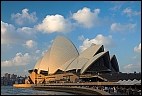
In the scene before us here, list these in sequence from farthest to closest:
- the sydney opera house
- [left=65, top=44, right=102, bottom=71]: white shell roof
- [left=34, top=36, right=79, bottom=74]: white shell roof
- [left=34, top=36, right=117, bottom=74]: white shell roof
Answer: [left=34, top=36, right=79, bottom=74]: white shell roof → [left=34, top=36, right=117, bottom=74]: white shell roof → [left=65, top=44, right=102, bottom=71]: white shell roof → the sydney opera house

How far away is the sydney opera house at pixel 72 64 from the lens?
64.9 meters

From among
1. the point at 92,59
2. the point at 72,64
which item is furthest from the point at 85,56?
the point at 72,64

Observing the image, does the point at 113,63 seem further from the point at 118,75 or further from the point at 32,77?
the point at 32,77

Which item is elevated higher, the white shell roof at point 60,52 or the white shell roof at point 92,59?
the white shell roof at point 60,52

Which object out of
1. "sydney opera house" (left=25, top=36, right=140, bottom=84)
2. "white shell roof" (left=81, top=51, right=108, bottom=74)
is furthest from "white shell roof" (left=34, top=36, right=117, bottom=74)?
"white shell roof" (left=81, top=51, right=108, bottom=74)

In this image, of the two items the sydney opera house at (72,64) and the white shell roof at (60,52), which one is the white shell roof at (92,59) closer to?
the sydney opera house at (72,64)

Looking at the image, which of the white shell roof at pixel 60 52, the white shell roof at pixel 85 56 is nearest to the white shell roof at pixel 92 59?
the white shell roof at pixel 85 56

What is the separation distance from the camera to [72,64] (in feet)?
230

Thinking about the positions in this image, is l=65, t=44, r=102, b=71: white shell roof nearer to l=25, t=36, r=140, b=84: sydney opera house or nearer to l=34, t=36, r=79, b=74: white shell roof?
l=25, t=36, r=140, b=84: sydney opera house

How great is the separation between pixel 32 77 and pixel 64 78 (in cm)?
2178

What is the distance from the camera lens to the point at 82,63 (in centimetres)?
6606

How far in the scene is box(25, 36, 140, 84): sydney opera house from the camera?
64875mm

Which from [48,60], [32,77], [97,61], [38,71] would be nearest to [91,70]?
[97,61]

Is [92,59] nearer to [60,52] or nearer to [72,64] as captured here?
[72,64]
